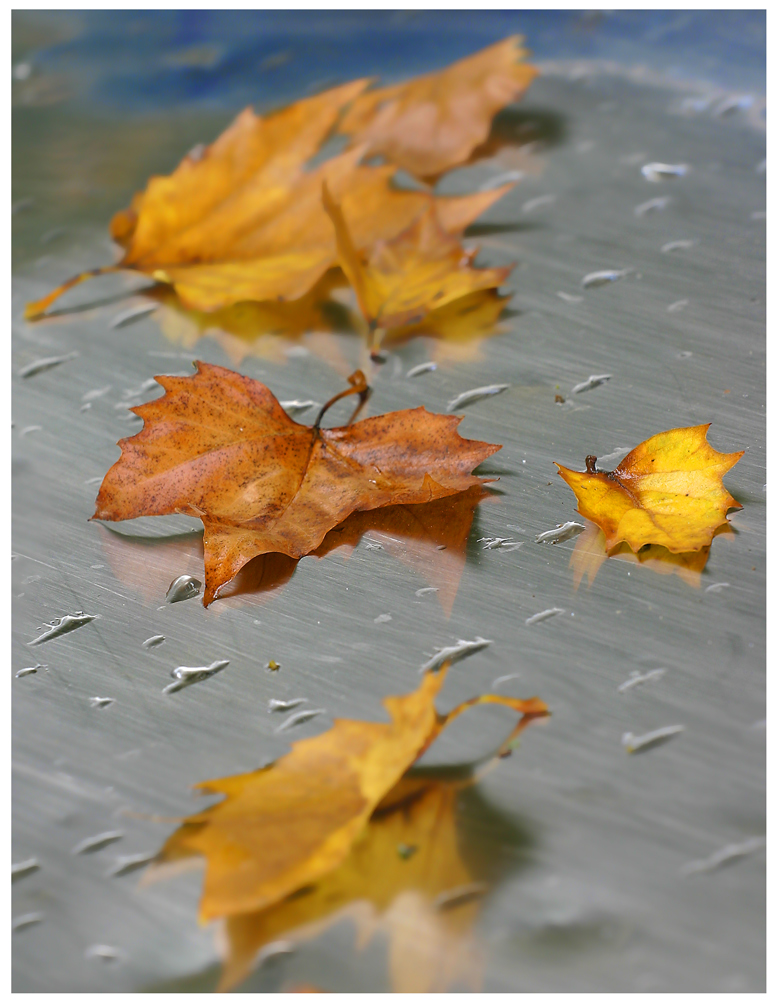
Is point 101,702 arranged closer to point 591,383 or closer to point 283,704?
point 283,704

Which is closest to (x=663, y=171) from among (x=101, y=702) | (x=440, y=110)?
(x=440, y=110)

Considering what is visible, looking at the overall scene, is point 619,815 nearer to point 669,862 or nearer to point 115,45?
point 669,862

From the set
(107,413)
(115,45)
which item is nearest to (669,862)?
(107,413)

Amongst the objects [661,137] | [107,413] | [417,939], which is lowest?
[417,939]

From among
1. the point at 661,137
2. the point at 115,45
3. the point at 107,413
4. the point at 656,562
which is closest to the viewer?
the point at 656,562

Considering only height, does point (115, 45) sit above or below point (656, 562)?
above

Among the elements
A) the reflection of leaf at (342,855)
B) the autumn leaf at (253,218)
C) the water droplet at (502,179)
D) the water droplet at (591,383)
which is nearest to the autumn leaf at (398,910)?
the reflection of leaf at (342,855)

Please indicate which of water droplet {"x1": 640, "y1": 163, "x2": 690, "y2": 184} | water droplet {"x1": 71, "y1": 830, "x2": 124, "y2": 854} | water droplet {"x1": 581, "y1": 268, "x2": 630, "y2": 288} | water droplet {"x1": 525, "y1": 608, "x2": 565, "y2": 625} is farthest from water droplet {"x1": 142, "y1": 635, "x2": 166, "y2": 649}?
water droplet {"x1": 640, "y1": 163, "x2": 690, "y2": 184}
